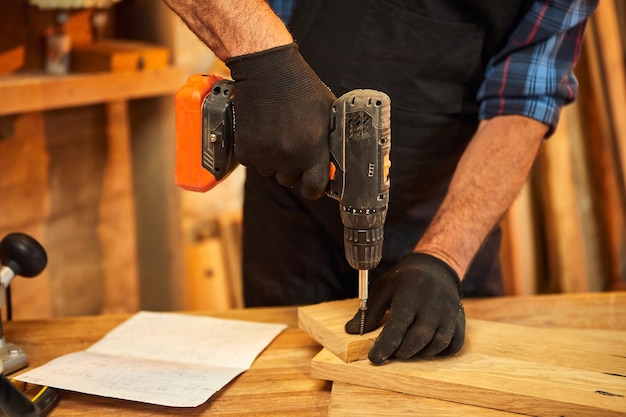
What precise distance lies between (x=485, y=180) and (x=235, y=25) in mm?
625

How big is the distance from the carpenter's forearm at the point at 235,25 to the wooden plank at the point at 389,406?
58 centimetres

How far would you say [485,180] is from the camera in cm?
157

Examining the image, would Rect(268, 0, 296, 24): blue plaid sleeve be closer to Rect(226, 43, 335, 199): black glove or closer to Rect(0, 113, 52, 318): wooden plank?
Rect(226, 43, 335, 199): black glove

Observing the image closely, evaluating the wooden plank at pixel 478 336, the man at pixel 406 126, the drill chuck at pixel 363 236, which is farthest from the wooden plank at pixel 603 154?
the drill chuck at pixel 363 236

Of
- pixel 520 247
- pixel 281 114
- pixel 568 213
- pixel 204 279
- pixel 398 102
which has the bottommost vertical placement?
pixel 204 279

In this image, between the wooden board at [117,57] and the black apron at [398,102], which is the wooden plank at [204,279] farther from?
the black apron at [398,102]

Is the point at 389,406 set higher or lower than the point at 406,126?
lower

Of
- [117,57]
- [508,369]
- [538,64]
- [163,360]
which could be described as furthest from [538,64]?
[117,57]

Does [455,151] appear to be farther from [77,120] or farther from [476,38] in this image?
[77,120]

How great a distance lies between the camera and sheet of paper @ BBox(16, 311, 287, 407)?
50.5 inches

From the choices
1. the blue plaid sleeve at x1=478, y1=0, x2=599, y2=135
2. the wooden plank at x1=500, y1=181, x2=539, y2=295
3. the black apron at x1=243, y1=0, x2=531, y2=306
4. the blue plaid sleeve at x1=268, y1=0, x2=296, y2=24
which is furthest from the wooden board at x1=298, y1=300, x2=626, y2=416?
the wooden plank at x1=500, y1=181, x2=539, y2=295

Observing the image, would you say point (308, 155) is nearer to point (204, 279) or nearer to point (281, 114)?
point (281, 114)

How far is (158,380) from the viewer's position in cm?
132

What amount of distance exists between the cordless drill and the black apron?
0.42 m
